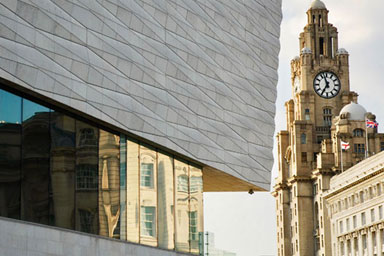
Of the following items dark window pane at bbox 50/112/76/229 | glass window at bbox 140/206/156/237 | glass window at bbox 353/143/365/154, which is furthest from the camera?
glass window at bbox 353/143/365/154

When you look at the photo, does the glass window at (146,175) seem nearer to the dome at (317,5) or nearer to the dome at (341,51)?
the dome at (341,51)

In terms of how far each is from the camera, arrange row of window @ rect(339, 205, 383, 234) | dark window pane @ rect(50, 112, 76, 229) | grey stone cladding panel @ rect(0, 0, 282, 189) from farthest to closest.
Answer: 1. row of window @ rect(339, 205, 383, 234)
2. dark window pane @ rect(50, 112, 76, 229)
3. grey stone cladding panel @ rect(0, 0, 282, 189)

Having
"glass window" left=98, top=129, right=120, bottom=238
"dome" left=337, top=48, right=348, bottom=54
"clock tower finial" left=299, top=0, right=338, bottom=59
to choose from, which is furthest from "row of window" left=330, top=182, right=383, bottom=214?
"glass window" left=98, top=129, right=120, bottom=238

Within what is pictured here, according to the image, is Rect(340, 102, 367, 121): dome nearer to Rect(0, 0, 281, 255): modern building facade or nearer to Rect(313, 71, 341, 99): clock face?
Rect(313, 71, 341, 99): clock face

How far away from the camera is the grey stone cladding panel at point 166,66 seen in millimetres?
26609

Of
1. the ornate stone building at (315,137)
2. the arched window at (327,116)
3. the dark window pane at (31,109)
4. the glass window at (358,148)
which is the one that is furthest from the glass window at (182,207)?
the arched window at (327,116)

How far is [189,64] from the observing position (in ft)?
114

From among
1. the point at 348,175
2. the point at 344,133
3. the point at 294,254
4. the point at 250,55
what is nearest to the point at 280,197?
the point at 294,254

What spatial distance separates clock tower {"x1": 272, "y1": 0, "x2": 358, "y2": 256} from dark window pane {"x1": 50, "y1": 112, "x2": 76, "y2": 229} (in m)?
110

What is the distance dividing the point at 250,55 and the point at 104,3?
38.6 ft

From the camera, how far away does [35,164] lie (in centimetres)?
2683

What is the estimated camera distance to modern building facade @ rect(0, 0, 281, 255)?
26.2 m

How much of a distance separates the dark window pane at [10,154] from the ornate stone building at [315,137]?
349 feet

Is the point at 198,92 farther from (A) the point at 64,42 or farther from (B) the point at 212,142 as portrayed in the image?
(A) the point at 64,42
